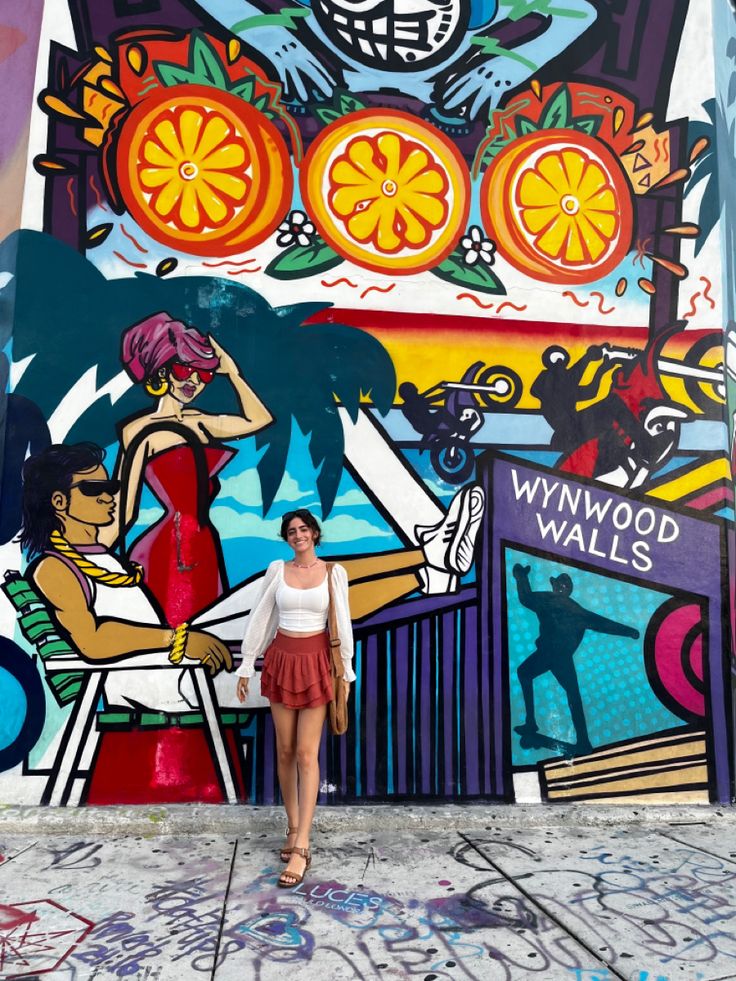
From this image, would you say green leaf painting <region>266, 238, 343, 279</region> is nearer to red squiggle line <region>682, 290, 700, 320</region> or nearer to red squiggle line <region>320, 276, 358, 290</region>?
red squiggle line <region>320, 276, 358, 290</region>

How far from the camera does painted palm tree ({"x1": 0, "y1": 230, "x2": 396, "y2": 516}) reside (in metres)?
5.00

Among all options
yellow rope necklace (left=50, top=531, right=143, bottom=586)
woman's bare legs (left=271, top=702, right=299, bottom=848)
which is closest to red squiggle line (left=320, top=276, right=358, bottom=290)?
yellow rope necklace (left=50, top=531, right=143, bottom=586)

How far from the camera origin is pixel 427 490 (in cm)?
516

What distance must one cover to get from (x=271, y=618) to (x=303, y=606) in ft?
0.95

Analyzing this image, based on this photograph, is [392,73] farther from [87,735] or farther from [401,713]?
[87,735]

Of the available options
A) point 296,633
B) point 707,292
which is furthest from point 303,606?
Answer: point 707,292

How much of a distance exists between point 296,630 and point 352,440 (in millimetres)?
1458

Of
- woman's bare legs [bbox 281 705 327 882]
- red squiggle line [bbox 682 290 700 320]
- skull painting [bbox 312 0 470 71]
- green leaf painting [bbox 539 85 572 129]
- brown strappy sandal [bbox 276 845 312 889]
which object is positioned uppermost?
skull painting [bbox 312 0 470 71]

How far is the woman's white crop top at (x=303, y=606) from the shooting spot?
423cm

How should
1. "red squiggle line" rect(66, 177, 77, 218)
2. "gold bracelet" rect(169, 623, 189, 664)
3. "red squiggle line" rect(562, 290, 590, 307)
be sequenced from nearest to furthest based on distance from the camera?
"gold bracelet" rect(169, 623, 189, 664) < "red squiggle line" rect(66, 177, 77, 218) < "red squiggle line" rect(562, 290, 590, 307)

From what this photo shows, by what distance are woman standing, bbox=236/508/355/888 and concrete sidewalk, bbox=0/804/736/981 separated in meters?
0.41

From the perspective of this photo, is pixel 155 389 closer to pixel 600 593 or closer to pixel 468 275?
pixel 468 275

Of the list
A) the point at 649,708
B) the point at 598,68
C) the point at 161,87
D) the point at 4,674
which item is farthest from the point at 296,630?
the point at 598,68

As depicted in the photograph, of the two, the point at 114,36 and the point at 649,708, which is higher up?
the point at 114,36
